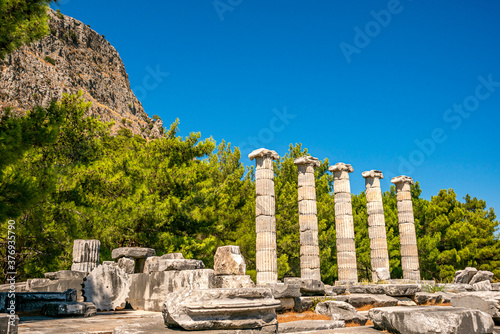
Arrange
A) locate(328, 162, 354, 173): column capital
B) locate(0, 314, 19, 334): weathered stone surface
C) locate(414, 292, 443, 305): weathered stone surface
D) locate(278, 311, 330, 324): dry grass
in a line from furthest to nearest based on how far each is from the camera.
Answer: locate(328, 162, 354, 173): column capital, locate(414, 292, 443, 305): weathered stone surface, locate(278, 311, 330, 324): dry grass, locate(0, 314, 19, 334): weathered stone surface

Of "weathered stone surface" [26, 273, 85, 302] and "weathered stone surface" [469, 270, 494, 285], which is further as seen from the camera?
"weathered stone surface" [469, 270, 494, 285]

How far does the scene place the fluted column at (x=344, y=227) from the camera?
68.4 feet

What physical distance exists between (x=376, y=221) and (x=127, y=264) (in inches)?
611

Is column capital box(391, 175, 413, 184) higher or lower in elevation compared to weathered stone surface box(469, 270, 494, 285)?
higher

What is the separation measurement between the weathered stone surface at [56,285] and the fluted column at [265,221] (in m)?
8.69

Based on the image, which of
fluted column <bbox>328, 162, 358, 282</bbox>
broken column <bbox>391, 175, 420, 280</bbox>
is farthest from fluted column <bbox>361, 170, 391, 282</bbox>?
fluted column <bbox>328, 162, 358, 282</bbox>

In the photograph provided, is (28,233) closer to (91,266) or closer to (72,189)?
(72,189)

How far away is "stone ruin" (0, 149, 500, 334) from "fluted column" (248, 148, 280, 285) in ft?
0.16

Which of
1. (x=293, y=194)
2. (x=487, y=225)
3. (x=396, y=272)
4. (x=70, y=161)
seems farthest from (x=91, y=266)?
(x=487, y=225)

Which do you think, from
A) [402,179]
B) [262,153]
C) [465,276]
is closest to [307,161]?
[262,153]

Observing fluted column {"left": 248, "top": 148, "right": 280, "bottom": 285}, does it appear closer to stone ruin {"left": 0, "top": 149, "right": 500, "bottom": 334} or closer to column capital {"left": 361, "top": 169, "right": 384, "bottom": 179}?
stone ruin {"left": 0, "top": 149, "right": 500, "bottom": 334}

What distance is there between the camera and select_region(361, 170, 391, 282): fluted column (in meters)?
22.0

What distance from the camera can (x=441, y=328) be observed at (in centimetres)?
423

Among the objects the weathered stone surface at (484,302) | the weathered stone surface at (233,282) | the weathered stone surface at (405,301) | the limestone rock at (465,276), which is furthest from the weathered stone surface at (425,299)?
the limestone rock at (465,276)
